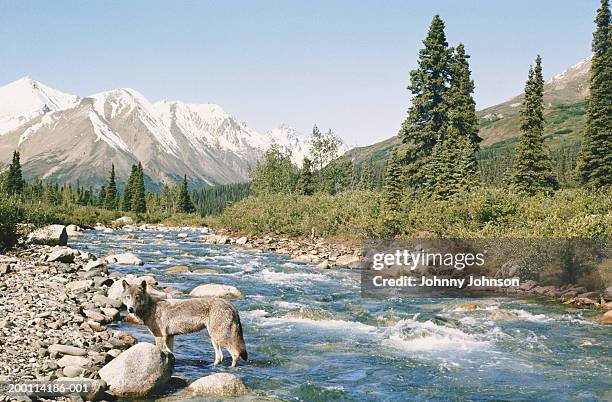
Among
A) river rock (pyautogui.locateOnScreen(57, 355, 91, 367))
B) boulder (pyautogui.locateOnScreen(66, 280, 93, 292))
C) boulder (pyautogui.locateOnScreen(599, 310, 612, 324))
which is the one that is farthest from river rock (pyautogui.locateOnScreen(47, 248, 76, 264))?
boulder (pyautogui.locateOnScreen(599, 310, 612, 324))

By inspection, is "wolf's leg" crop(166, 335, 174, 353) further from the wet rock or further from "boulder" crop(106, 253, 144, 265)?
"boulder" crop(106, 253, 144, 265)

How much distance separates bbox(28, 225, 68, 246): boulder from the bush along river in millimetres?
12760

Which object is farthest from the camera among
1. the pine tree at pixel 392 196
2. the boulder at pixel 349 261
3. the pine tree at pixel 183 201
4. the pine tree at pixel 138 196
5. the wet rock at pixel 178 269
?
the pine tree at pixel 183 201

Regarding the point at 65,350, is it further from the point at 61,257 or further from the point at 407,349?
the point at 61,257

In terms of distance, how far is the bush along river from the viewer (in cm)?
1018

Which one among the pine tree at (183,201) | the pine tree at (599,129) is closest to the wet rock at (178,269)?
the pine tree at (599,129)

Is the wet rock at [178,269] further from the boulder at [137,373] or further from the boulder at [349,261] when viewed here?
the boulder at [137,373]

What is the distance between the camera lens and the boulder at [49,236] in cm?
2947

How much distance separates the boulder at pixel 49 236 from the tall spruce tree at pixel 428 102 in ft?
100

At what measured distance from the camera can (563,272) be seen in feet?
68.2

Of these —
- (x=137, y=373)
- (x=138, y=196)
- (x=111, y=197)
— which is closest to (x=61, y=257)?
(x=137, y=373)

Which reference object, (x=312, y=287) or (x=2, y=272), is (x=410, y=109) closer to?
(x=312, y=287)

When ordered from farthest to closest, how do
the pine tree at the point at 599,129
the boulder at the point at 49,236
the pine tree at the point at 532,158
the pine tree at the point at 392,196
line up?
the pine tree at the point at 599,129
the pine tree at the point at 532,158
the pine tree at the point at 392,196
the boulder at the point at 49,236

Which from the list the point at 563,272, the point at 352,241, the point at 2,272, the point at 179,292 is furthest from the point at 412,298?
the point at 352,241
